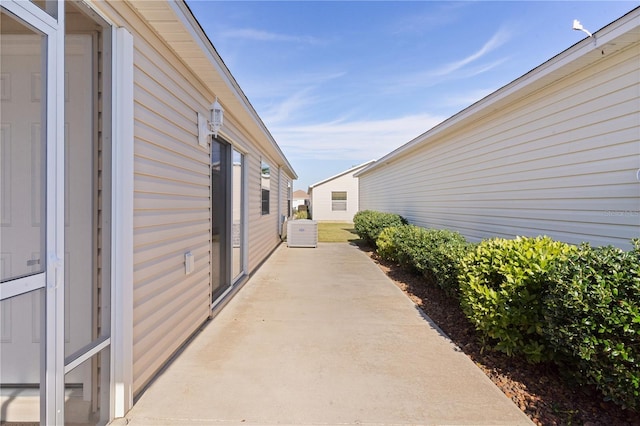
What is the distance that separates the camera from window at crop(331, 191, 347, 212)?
27.6m

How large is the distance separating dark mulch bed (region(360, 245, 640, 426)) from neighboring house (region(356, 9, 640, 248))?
168 cm

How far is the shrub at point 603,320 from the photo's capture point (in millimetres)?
2086

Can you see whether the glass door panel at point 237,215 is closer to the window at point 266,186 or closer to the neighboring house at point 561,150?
the window at point 266,186

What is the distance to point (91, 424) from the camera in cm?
221

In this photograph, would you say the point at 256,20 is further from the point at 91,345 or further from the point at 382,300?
the point at 91,345

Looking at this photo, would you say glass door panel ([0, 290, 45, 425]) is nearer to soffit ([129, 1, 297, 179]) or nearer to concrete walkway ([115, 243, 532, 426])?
concrete walkway ([115, 243, 532, 426])

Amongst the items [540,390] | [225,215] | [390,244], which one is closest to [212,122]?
[225,215]

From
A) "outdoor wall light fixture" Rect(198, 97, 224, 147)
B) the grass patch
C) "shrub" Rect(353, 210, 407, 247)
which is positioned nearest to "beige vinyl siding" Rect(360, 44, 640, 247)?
"shrub" Rect(353, 210, 407, 247)

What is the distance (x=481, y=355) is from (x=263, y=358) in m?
2.25

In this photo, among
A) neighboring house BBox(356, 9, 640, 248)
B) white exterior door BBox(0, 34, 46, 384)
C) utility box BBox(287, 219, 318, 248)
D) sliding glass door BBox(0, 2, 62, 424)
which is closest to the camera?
sliding glass door BBox(0, 2, 62, 424)

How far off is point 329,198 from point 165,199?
24705 mm

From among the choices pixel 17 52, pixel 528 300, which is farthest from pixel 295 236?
pixel 17 52

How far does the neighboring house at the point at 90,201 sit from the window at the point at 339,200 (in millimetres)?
24295

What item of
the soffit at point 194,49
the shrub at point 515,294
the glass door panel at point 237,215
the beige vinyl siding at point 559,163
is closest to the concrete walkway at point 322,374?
the shrub at point 515,294
